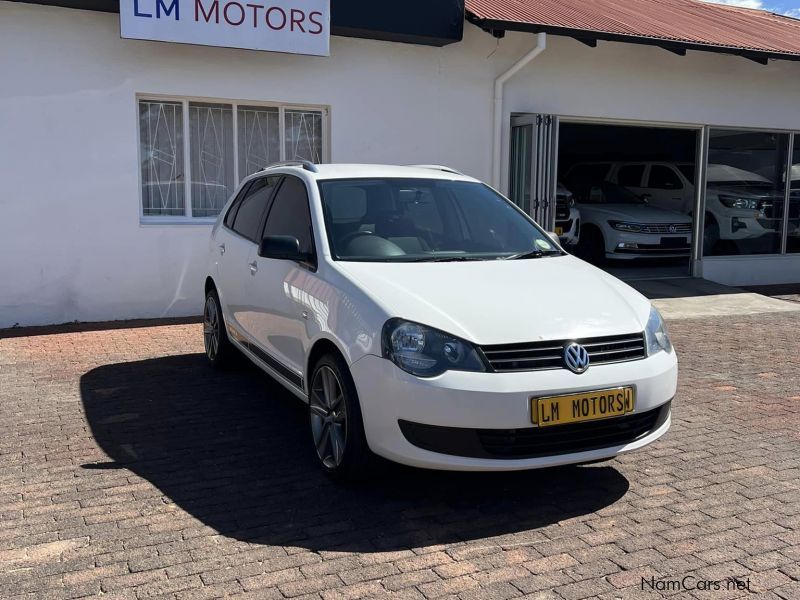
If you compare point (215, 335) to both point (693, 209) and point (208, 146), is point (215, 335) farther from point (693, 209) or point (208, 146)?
point (693, 209)

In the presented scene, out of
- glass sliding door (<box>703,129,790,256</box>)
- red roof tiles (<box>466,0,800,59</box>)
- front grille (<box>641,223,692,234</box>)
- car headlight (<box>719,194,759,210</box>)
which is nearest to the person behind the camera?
red roof tiles (<box>466,0,800,59</box>)

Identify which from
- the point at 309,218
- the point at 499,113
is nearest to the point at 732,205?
the point at 499,113

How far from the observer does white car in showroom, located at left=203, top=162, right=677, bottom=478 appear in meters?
3.72

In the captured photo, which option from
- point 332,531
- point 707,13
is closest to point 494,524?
point 332,531

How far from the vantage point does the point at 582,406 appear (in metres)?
3.77

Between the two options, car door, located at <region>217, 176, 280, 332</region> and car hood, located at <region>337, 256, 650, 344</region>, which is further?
car door, located at <region>217, 176, 280, 332</region>

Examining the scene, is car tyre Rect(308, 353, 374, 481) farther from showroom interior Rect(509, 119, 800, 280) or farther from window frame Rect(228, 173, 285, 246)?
showroom interior Rect(509, 119, 800, 280)

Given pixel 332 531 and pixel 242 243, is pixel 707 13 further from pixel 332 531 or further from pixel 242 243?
pixel 332 531

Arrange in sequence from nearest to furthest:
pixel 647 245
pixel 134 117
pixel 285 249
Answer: pixel 285 249 → pixel 134 117 → pixel 647 245

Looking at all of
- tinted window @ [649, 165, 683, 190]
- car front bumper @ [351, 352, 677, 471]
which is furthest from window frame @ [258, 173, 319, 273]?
tinted window @ [649, 165, 683, 190]

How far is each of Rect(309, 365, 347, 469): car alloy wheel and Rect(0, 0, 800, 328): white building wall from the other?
5216 millimetres

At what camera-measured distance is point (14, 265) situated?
8391 mm

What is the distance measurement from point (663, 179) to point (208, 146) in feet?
29.7

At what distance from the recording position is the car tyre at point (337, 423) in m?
3.97
